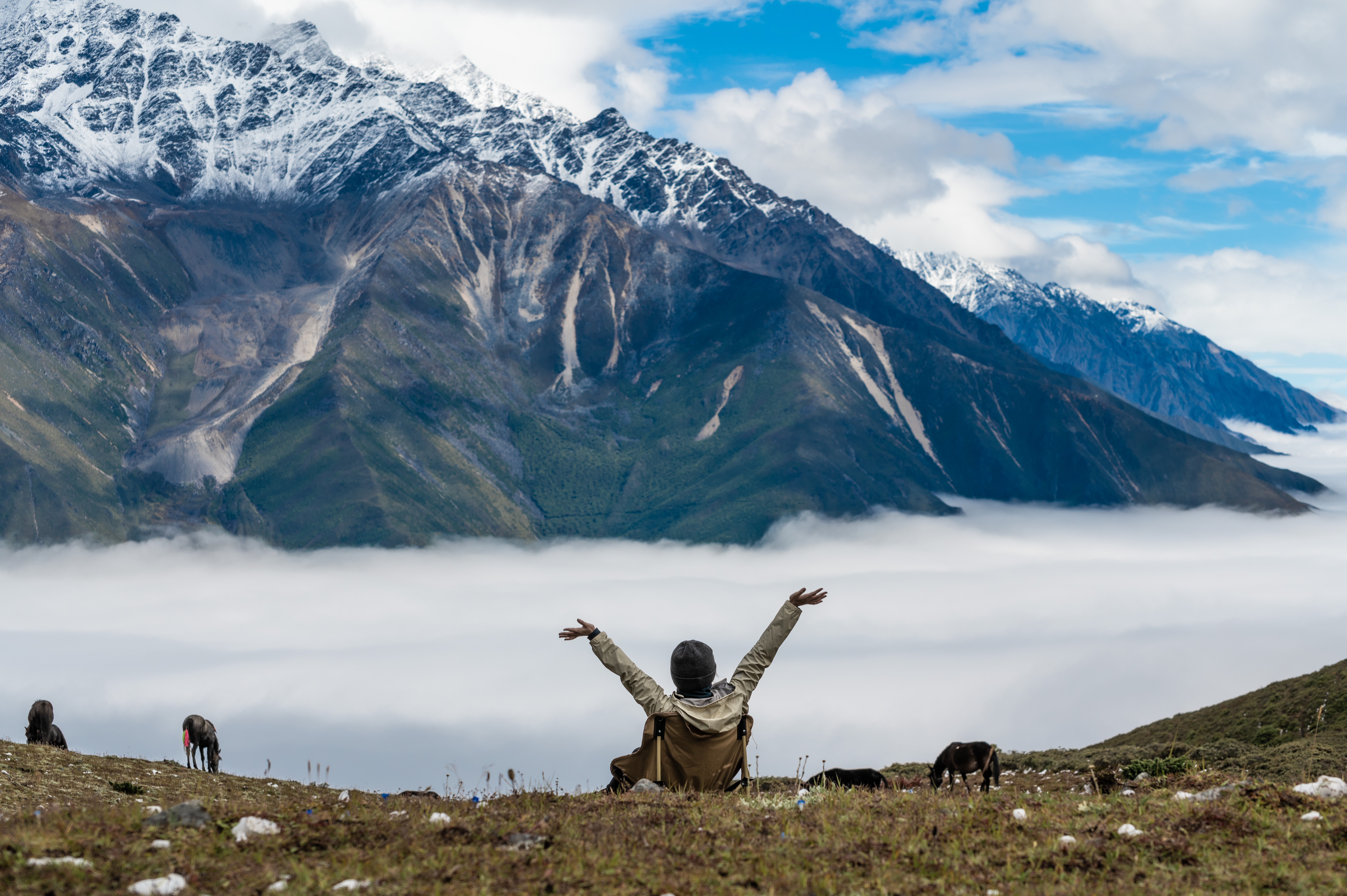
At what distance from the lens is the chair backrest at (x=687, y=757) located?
16.2 m

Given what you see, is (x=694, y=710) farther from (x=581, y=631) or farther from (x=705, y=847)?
(x=705, y=847)

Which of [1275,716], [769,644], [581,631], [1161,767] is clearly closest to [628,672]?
[581,631]

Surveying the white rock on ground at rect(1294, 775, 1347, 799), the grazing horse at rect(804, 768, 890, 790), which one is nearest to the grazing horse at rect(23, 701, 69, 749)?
the grazing horse at rect(804, 768, 890, 790)

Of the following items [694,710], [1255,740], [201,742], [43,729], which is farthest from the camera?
[1255,740]

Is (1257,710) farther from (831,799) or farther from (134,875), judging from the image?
(134,875)

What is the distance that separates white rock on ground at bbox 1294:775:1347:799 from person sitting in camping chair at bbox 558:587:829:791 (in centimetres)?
719

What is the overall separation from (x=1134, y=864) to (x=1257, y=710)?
130 feet

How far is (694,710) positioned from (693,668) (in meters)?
0.58

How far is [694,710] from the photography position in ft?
51.9

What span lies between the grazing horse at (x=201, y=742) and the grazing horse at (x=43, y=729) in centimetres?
367

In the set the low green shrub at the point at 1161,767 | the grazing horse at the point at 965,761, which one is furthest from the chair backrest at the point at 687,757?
the low green shrub at the point at 1161,767

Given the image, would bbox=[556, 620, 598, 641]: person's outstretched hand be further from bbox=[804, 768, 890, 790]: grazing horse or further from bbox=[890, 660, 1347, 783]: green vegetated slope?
bbox=[890, 660, 1347, 783]: green vegetated slope

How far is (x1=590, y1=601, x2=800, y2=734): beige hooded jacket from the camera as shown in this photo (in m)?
15.7

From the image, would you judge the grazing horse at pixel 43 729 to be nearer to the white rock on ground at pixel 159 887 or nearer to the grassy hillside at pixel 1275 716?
the white rock on ground at pixel 159 887
